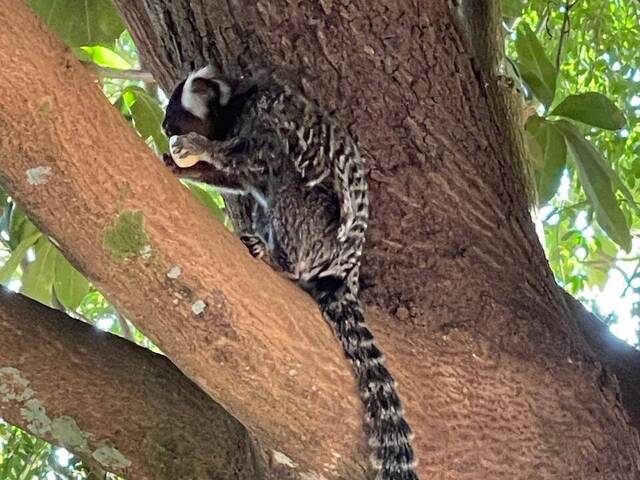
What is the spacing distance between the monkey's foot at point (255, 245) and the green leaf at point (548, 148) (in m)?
0.68

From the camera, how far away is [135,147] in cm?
121

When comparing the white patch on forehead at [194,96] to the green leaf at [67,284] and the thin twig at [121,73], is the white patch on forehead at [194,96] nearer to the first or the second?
the thin twig at [121,73]

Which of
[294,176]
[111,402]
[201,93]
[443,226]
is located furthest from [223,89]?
[111,402]

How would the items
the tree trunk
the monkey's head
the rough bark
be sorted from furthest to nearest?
the monkey's head → the rough bark → the tree trunk

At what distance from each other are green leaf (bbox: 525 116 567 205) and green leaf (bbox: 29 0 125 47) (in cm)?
86

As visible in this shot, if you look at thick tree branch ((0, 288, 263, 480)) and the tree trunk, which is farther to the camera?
thick tree branch ((0, 288, 263, 480))

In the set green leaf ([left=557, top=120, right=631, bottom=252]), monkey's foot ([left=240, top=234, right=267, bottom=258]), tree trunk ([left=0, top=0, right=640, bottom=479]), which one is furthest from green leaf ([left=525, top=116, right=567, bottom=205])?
monkey's foot ([left=240, top=234, right=267, bottom=258])

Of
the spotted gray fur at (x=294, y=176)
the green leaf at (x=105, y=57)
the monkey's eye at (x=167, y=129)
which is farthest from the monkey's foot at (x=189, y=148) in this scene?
the green leaf at (x=105, y=57)

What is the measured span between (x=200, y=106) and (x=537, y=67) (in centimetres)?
75

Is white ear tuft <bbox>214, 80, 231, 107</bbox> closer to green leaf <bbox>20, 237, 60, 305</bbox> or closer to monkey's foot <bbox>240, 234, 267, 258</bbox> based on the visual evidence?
monkey's foot <bbox>240, 234, 267, 258</bbox>

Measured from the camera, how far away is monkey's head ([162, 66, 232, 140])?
1636 mm

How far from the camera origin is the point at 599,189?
192 centimetres

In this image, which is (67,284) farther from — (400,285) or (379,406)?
(379,406)

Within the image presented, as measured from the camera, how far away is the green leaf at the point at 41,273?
76.9 inches
